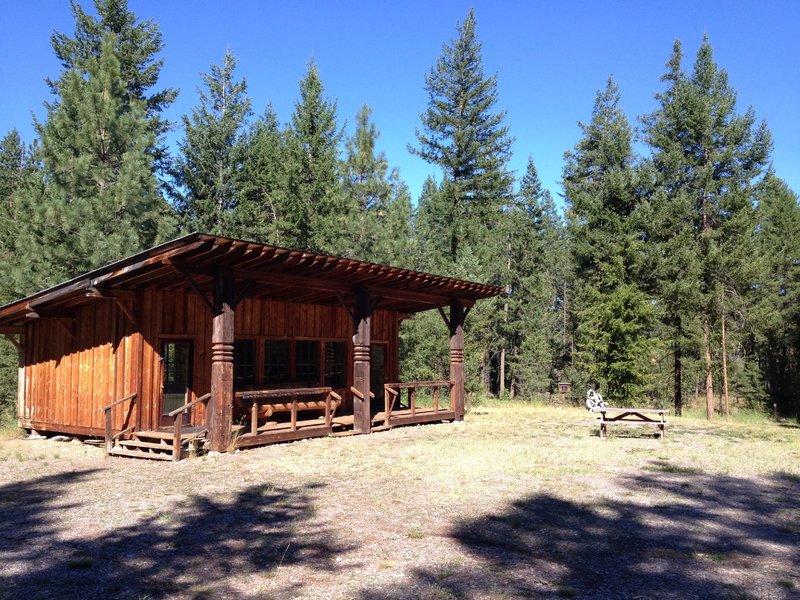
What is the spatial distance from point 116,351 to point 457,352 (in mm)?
8035

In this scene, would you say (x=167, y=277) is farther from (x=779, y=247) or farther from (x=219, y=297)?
(x=779, y=247)

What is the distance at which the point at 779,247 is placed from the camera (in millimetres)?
31484

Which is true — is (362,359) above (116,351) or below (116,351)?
below

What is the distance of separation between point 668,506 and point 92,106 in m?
19.2

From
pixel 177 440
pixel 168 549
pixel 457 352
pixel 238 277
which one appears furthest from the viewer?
pixel 457 352

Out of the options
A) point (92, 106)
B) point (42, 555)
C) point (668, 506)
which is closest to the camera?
point (42, 555)

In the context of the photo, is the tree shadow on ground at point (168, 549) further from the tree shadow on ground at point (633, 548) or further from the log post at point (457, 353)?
the log post at point (457, 353)

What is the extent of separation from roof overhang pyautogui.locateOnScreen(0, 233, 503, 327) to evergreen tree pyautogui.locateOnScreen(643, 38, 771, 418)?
531 inches

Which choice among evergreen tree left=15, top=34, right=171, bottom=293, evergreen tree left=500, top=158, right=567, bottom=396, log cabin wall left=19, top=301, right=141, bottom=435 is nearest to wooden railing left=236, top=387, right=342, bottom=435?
log cabin wall left=19, top=301, right=141, bottom=435

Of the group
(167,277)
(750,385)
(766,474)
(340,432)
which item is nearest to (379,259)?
(340,432)

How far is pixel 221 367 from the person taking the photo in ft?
32.3

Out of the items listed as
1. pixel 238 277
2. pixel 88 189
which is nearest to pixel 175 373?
pixel 238 277

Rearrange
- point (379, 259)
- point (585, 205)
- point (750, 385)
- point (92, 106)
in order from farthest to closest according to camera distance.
Answer: point (750, 385), point (585, 205), point (379, 259), point (92, 106)

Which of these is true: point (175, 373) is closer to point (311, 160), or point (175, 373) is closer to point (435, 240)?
point (311, 160)
